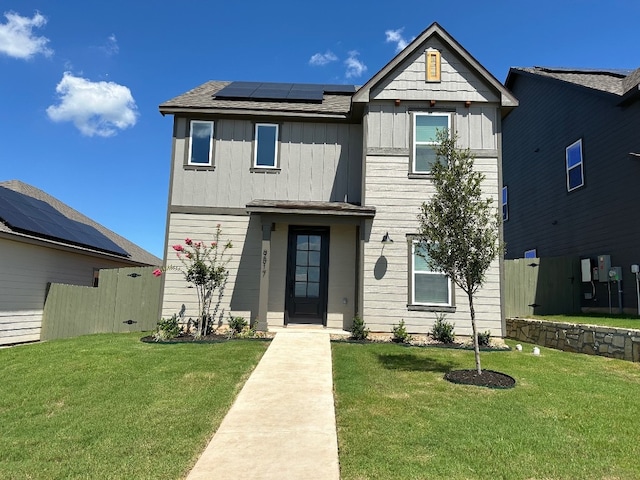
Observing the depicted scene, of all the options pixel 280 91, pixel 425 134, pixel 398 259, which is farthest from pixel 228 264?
pixel 425 134

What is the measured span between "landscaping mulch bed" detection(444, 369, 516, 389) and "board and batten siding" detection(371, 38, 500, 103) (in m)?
6.59

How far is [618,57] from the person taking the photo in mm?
16531

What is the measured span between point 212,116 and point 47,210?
7.75 metres

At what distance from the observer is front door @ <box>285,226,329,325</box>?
33.5 feet

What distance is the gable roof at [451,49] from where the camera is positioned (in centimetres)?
966

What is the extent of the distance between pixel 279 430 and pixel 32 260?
9.91 meters

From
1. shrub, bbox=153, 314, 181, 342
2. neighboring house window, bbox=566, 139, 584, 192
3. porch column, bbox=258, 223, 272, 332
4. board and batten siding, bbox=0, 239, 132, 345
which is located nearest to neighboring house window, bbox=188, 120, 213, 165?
porch column, bbox=258, 223, 272, 332

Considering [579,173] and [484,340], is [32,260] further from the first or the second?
[579,173]

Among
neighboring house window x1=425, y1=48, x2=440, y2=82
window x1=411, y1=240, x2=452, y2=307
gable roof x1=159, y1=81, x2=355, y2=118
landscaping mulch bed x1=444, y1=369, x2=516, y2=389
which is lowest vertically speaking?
landscaping mulch bed x1=444, y1=369, x2=516, y2=389

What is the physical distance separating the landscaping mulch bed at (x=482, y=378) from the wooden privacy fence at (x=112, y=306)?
7.39 m

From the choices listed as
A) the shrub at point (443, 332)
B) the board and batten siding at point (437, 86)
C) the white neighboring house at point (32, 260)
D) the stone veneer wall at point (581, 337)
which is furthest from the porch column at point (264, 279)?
the stone veneer wall at point (581, 337)

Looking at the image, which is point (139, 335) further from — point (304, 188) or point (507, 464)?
point (507, 464)

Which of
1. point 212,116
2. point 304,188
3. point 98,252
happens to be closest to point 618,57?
point 304,188

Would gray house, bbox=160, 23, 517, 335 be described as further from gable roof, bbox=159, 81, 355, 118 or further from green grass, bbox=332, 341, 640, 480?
green grass, bbox=332, 341, 640, 480
